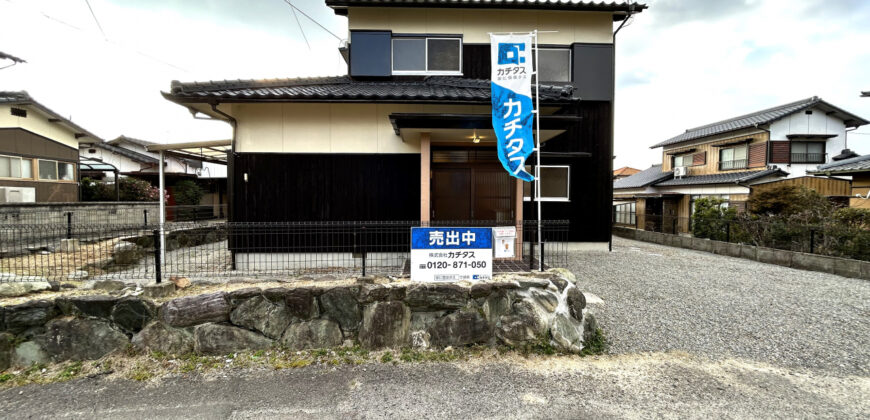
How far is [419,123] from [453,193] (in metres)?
1.96

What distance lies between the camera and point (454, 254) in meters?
3.93

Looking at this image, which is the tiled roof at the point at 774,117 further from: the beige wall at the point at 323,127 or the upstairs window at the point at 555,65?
the beige wall at the point at 323,127

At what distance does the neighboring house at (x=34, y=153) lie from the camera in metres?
10.3

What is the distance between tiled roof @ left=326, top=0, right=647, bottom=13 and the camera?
839cm

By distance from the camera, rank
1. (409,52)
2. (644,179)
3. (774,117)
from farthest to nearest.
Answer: (644,179)
(774,117)
(409,52)

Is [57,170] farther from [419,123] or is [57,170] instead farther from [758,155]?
[758,155]

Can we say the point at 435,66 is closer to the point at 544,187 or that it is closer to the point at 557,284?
the point at 544,187

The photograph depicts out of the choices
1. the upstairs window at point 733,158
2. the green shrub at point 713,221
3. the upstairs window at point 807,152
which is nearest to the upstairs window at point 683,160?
the upstairs window at point 733,158

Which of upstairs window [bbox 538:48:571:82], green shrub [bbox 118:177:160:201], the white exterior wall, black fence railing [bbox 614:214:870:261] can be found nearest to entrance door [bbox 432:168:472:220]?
upstairs window [bbox 538:48:571:82]

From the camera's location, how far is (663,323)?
4.29 metres

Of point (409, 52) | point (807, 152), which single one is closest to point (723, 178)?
point (807, 152)

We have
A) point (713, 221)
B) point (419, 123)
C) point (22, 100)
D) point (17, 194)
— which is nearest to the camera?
point (419, 123)

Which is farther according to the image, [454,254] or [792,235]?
[792,235]

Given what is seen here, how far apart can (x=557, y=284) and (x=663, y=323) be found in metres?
1.68
